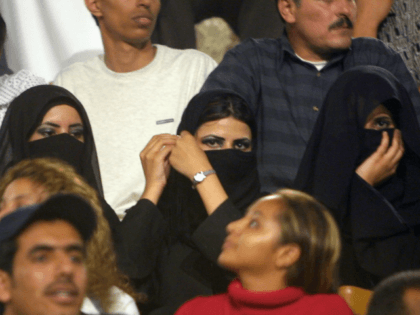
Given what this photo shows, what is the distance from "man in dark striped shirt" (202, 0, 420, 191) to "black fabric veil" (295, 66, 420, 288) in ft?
0.82

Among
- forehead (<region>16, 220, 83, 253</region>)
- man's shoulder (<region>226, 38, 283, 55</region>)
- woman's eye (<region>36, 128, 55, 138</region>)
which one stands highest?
forehead (<region>16, 220, 83, 253</region>)

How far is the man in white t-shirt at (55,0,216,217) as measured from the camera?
9.64 feet

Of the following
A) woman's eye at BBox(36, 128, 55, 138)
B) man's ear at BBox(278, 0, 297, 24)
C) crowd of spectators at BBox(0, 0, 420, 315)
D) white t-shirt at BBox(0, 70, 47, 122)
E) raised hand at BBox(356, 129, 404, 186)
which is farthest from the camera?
man's ear at BBox(278, 0, 297, 24)

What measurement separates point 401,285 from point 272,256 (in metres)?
0.40

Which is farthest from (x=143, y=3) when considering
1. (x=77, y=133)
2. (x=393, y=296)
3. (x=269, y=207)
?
(x=393, y=296)

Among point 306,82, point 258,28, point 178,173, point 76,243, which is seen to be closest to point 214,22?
point 258,28

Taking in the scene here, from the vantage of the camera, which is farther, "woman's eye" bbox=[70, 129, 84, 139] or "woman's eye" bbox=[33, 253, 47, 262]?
"woman's eye" bbox=[70, 129, 84, 139]

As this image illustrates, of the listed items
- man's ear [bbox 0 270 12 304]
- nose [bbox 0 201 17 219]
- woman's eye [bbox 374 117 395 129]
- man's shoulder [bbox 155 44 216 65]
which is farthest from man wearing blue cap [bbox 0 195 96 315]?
man's shoulder [bbox 155 44 216 65]

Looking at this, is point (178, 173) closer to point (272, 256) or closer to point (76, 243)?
point (272, 256)

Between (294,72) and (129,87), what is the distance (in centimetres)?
78

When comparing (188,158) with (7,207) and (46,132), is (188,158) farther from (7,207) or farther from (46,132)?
(7,207)

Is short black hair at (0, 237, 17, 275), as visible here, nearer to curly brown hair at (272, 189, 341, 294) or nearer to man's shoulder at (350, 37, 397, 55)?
curly brown hair at (272, 189, 341, 294)

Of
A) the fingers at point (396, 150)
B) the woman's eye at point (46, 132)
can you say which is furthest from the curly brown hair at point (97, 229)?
the fingers at point (396, 150)

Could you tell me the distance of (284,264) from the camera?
194cm
